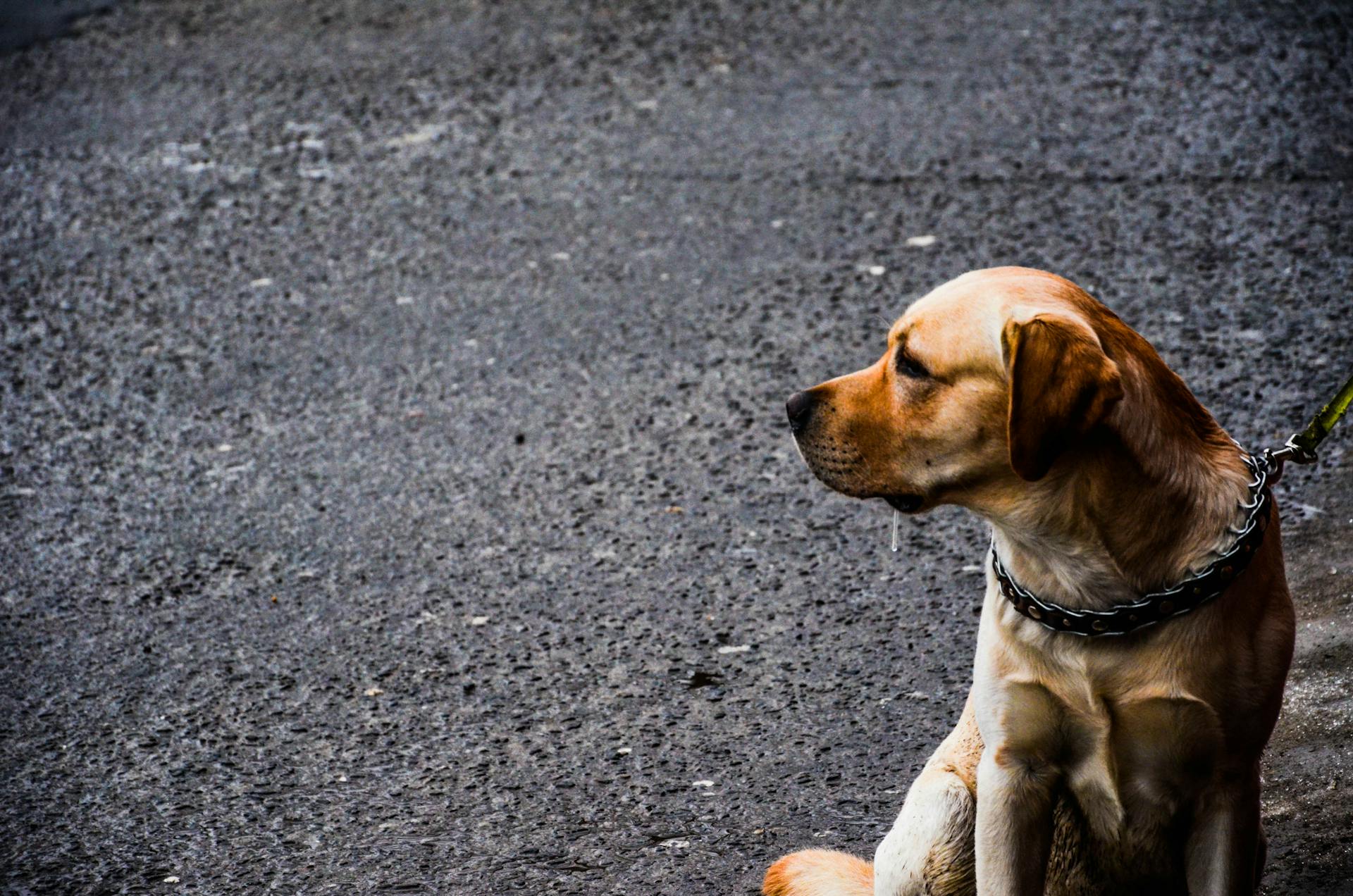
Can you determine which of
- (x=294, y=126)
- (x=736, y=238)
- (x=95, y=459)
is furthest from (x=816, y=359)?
(x=294, y=126)

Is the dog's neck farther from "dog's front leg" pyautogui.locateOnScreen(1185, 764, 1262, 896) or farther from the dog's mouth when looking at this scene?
"dog's front leg" pyautogui.locateOnScreen(1185, 764, 1262, 896)

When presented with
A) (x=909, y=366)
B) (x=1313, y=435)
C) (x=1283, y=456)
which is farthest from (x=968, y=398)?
(x=1313, y=435)

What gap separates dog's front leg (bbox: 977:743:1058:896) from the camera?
8.10 ft

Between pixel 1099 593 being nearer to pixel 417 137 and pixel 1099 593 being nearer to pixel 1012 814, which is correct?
pixel 1012 814

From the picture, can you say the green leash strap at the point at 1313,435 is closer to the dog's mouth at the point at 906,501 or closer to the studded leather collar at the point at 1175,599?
the studded leather collar at the point at 1175,599

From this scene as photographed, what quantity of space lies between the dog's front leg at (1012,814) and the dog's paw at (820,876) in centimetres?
42

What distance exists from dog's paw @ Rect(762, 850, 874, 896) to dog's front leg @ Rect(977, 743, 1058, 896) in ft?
1.37

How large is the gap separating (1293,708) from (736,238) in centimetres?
343

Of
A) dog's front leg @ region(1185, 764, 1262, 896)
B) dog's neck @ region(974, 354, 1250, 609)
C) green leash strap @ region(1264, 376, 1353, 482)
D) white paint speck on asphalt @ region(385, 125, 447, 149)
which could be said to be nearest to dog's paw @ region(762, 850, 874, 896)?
dog's front leg @ region(1185, 764, 1262, 896)

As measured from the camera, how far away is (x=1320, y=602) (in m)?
3.96

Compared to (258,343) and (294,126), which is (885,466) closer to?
(258,343)

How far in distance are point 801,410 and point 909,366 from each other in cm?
29

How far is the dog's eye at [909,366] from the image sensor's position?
2596 millimetres

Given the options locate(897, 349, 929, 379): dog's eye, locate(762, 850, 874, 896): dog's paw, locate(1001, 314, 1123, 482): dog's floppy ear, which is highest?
locate(1001, 314, 1123, 482): dog's floppy ear
